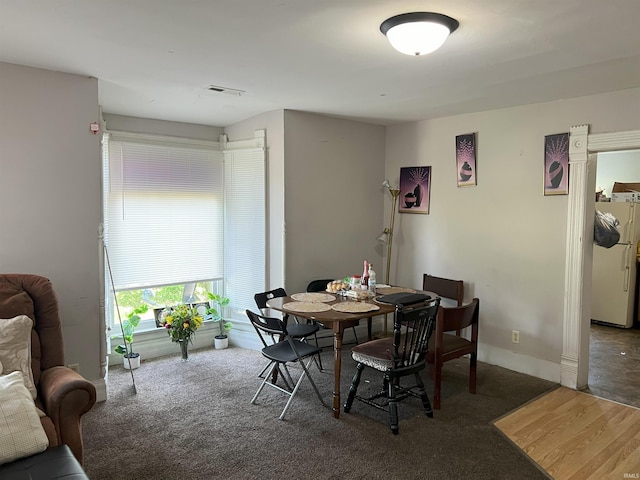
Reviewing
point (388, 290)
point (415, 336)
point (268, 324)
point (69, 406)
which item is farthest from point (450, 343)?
point (69, 406)

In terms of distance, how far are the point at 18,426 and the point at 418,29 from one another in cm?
254

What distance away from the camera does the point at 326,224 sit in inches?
188

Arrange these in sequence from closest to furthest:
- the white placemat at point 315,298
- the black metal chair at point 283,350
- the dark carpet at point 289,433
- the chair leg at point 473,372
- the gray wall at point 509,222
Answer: the dark carpet at point 289,433 < the black metal chair at point 283,350 < the chair leg at point 473,372 < the white placemat at point 315,298 < the gray wall at point 509,222

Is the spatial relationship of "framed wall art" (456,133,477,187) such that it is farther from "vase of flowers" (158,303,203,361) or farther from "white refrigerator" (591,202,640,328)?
"vase of flowers" (158,303,203,361)

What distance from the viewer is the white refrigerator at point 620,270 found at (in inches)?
224

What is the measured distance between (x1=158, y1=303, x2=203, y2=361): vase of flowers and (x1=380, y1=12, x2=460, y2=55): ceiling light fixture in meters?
3.12

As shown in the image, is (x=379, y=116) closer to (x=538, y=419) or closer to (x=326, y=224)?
(x=326, y=224)

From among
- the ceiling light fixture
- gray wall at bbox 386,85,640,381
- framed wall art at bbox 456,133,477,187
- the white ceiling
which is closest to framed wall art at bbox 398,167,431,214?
gray wall at bbox 386,85,640,381

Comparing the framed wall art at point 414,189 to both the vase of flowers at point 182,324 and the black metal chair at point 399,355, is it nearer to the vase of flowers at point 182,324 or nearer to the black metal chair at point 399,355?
the black metal chair at point 399,355

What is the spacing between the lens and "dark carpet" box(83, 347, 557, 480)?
2574mm

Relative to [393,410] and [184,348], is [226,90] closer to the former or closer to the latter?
[184,348]

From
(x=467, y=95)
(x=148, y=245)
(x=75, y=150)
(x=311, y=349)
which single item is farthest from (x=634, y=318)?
(x=75, y=150)

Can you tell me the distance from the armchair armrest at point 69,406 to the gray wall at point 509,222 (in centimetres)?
341

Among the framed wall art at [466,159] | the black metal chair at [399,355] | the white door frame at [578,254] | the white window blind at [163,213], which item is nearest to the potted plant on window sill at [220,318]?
the white window blind at [163,213]
